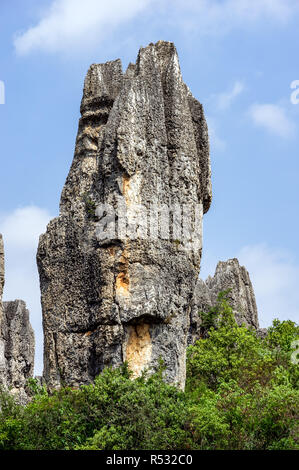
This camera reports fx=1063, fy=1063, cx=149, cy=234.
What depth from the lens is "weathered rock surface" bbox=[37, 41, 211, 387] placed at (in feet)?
58.4

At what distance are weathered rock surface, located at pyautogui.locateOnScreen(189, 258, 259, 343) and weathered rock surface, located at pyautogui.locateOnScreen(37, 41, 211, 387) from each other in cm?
1411

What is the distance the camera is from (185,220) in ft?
62.0

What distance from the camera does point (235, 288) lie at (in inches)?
1388

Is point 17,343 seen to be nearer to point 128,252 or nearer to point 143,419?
point 128,252

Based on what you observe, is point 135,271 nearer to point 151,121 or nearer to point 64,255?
point 64,255

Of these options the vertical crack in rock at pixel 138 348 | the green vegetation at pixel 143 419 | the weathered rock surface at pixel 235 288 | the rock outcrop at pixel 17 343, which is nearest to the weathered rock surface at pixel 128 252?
the vertical crack in rock at pixel 138 348

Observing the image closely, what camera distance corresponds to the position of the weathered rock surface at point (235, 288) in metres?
→ 34.2

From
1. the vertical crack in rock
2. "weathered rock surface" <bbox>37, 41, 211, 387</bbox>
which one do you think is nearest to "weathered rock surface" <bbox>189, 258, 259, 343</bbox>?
"weathered rock surface" <bbox>37, 41, 211, 387</bbox>

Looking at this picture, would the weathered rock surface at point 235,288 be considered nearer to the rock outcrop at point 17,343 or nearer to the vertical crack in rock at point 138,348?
the rock outcrop at point 17,343

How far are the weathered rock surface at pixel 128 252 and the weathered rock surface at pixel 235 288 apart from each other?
14.1 metres

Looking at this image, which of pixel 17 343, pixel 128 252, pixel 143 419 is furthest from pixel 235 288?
pixel 143 419

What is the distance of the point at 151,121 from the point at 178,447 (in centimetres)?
590

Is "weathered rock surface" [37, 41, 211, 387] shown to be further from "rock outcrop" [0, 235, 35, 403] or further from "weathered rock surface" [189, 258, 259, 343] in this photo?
"rock outcrop" [0, 235, 35, 403]

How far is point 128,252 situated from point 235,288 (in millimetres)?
17623
